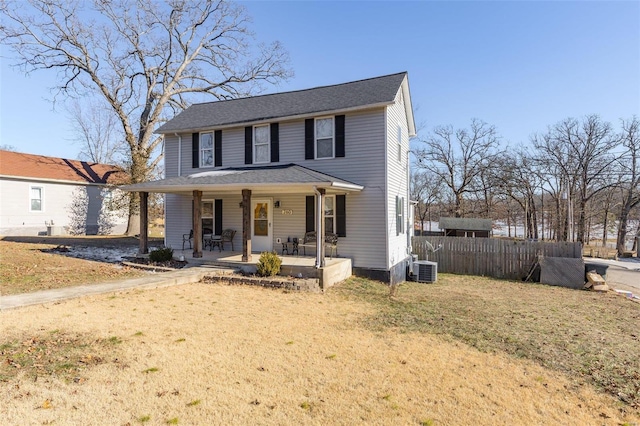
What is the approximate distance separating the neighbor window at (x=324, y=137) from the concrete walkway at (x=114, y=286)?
5.11 meters

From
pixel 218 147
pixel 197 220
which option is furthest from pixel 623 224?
pixel 197 220

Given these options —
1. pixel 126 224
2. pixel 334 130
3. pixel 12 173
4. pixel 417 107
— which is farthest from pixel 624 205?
pixel 12 173

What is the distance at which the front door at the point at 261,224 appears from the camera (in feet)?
41.5

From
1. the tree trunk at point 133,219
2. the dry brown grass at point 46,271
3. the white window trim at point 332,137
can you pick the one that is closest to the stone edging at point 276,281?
the dry brown grass at point 46,271

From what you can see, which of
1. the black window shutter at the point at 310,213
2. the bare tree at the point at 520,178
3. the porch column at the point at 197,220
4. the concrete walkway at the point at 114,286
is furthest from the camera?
the bare tree at the point at 520,178

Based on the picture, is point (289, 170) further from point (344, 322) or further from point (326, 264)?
point (344, 322)

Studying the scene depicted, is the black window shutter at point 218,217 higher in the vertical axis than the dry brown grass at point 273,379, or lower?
higher

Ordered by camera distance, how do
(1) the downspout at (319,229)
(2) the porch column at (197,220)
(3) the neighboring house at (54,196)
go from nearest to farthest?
(1) the downspout at (319,229) < (2) the porch column at (197,220) < (3) the neighboring house at (54,196)

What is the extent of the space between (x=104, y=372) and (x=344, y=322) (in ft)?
12.7

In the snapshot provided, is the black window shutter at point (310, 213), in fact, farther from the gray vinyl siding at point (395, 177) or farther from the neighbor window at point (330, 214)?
the gray vinyl siding at point (395, 177)

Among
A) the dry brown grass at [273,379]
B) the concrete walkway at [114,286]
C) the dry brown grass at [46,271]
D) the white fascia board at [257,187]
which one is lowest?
the dry brown grass at [273,379]

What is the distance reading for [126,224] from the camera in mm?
25031

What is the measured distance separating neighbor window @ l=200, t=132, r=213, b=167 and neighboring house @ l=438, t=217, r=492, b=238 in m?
15.8

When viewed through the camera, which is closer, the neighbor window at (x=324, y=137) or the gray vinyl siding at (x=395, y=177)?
the gray vinyl siding at (x=395, y=177)
